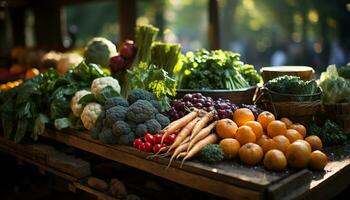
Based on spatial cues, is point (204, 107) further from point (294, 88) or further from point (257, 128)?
point (294, 88)

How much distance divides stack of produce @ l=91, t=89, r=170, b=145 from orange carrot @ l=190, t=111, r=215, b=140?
0.29 metres

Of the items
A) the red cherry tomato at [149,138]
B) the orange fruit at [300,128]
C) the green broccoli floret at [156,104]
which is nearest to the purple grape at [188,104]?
the green broccoli floret at [156,104]

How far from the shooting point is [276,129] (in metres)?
2.57

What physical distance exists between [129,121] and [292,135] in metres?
1.17

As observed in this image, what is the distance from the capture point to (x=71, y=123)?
344cm

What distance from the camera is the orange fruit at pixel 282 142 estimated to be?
7.87 feet

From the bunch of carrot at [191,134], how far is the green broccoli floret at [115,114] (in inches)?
13.4

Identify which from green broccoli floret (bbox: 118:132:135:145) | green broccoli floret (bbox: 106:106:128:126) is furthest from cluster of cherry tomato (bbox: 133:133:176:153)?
green broccoli floret (bbox: 106:106:128:126)

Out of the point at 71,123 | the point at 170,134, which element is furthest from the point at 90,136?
the point at 170,134

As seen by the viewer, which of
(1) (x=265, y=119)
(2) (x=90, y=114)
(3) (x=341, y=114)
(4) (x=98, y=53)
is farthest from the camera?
(4) (x=98, y=53)

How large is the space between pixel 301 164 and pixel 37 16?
891 cm

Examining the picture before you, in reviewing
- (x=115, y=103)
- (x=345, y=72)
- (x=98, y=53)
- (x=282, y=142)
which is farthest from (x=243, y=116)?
(x=98, y=53)

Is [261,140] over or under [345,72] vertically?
under

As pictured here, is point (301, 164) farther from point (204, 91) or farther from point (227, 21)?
point (227, 21)
